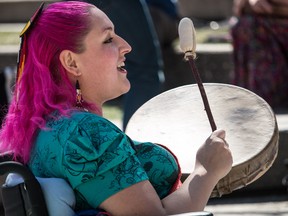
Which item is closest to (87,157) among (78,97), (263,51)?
(78,97)

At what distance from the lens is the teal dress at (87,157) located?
88.3 inches

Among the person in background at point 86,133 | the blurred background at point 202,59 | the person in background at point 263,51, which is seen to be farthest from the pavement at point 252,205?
the person in background at point 86,133

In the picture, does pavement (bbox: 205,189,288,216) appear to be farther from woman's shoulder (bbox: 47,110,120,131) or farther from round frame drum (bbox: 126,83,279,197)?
woman's shoulder (bbox: 47,110,120,131)

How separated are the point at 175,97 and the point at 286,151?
68.4 inches

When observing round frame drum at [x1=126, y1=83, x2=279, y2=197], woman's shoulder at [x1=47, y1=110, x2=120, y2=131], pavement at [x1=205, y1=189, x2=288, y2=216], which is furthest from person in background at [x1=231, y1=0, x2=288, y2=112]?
woman's shoulder at [x1=47, y1=110, x2=120, y2=131]

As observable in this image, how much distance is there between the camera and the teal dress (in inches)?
88.3

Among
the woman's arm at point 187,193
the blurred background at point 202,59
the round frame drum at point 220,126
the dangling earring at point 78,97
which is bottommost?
the blurred background at point 202,59

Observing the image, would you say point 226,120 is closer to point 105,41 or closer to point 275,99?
point 105,41

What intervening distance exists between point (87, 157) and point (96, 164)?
3 centimetres

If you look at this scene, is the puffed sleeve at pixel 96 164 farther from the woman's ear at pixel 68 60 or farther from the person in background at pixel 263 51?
the person in background at pixel 263 51

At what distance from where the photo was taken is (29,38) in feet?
7.97

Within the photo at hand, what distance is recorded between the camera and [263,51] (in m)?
5.34

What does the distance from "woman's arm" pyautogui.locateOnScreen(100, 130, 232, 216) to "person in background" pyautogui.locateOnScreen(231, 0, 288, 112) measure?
294cm

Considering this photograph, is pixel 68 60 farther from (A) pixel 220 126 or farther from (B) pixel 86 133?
(A) pixel 220 126
